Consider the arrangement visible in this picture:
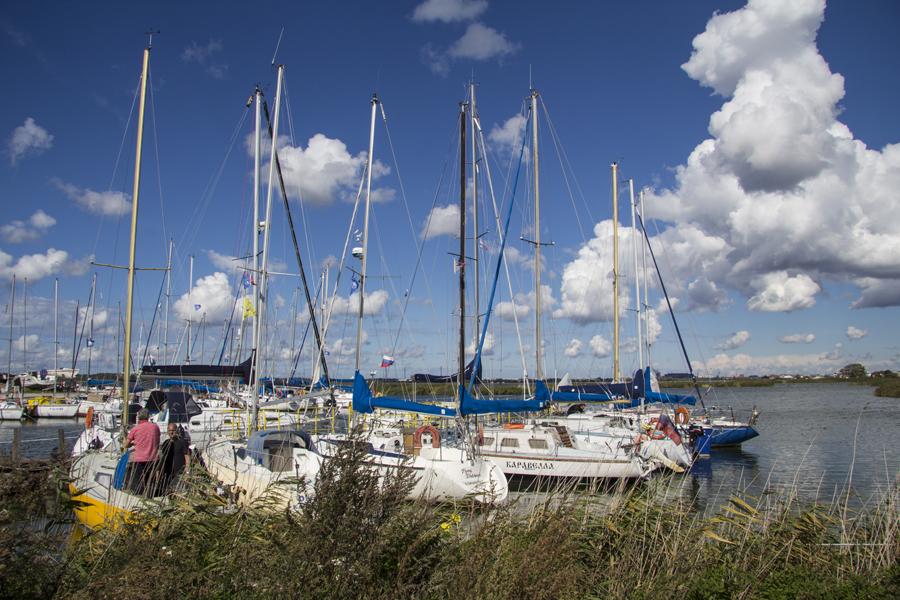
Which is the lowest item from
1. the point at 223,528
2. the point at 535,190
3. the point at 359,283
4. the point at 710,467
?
the point at 710,467

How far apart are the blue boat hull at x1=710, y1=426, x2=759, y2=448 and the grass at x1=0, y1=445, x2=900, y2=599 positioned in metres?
26.1

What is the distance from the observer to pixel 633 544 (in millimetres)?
6832

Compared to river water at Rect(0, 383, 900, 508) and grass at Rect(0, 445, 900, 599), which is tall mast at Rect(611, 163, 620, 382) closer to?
river water at Rect(0, 383, 900, 508)

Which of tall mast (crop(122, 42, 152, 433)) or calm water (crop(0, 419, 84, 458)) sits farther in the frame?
calm water (crop(0, 419, 84, 458))

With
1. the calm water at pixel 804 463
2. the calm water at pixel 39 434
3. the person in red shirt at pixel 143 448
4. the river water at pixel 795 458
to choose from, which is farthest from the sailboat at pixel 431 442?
the calm water at pixel 39 434

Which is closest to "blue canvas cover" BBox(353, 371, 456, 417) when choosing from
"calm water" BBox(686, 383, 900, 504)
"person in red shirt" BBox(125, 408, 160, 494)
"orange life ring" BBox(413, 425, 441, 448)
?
"orange life ring" BBox(413, 425, 441, 448)

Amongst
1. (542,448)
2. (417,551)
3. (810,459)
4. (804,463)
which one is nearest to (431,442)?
(542,448)

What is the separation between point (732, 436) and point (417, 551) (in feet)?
103

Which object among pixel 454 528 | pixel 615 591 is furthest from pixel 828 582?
pixel 454 528

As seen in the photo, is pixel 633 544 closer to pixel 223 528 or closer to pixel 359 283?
pixel 223 528

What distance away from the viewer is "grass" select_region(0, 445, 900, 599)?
15.0 ft

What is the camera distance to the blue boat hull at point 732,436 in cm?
3197

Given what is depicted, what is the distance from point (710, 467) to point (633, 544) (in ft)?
73.8

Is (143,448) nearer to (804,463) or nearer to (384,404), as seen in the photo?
(384,404)
